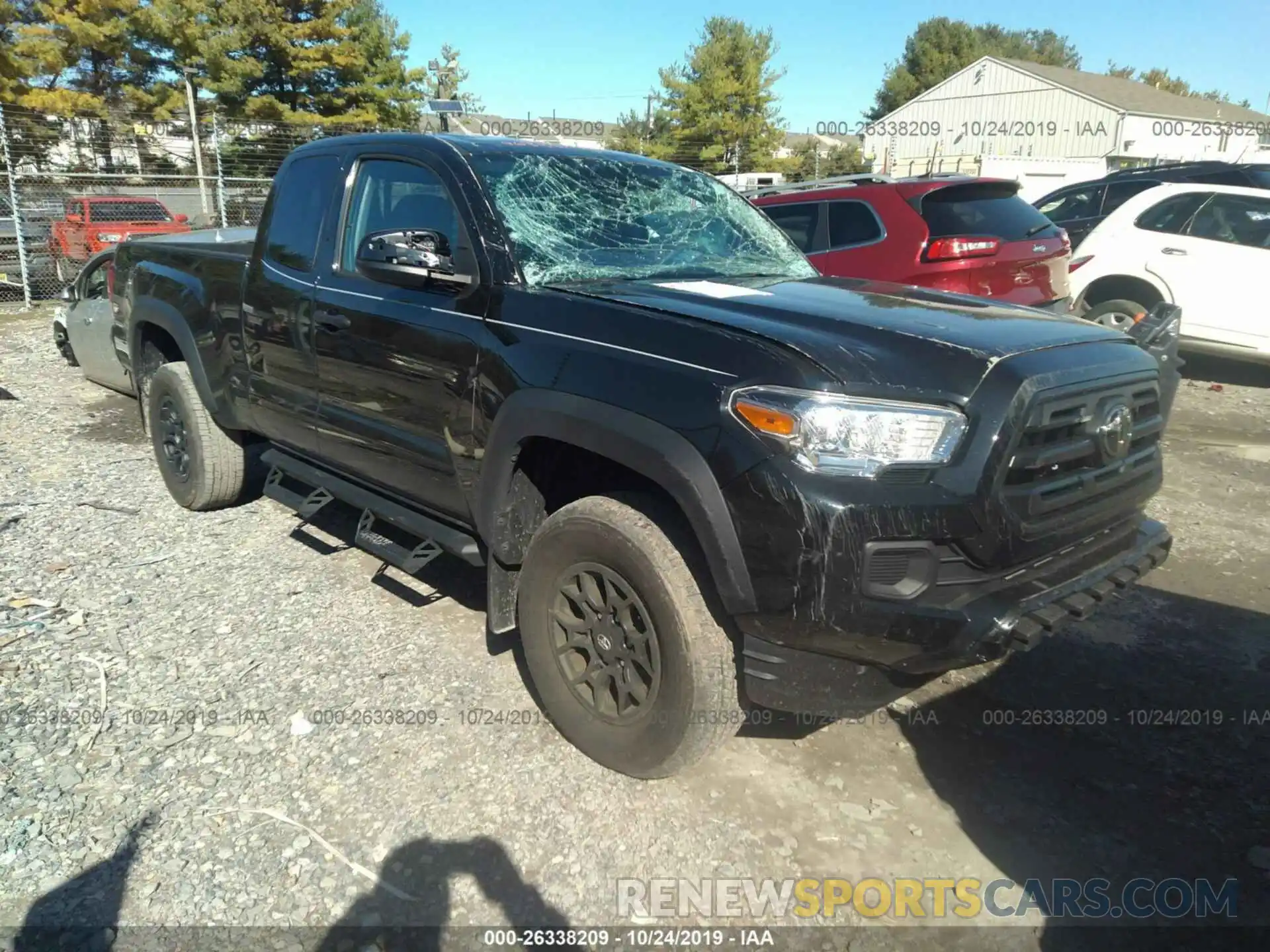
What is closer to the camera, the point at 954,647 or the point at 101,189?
the point at 954,647

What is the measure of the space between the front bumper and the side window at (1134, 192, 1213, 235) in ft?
23.8

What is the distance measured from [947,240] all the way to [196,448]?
5.28 meters

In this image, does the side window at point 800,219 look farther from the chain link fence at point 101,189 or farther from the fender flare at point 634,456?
the chain link fence at point 101,189

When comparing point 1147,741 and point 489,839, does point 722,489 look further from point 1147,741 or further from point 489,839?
point 1147,741

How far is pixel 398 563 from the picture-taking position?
3.56 m

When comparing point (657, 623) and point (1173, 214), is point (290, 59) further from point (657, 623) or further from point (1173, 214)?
point (657, 623)

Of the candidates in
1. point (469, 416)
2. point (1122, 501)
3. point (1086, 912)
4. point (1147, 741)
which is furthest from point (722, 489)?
point (1147, 741)

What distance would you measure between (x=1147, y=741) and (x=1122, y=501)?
1.02 meters

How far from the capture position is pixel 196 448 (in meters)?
5.20

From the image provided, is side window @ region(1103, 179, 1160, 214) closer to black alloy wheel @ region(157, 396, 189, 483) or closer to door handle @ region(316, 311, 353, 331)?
door handle @ region(316, 311, 353, 331)

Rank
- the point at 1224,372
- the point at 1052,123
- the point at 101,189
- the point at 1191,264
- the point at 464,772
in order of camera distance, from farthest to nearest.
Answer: the point at 1052,123, the point at 101,189, the point at 1224,372, the point at 1191,264, the point at 464,772

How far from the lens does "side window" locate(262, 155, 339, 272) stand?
4.09m

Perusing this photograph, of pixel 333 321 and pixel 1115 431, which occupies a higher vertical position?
pixel 333 321

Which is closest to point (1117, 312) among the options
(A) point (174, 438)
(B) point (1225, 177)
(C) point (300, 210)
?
(B) point (1225, 177)
